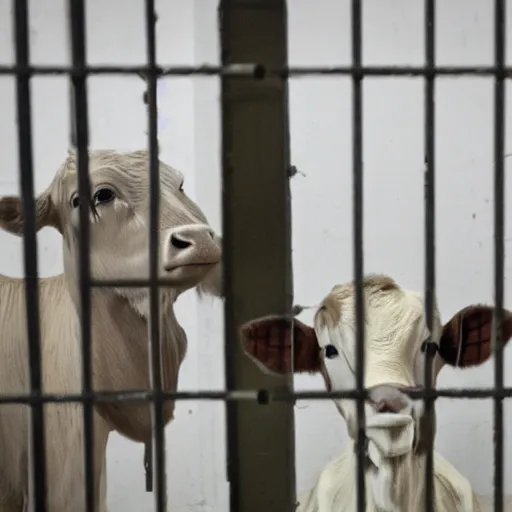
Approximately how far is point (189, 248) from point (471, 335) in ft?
1.05

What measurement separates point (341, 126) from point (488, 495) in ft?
1.92

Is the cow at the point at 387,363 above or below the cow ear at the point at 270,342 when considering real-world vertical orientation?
below

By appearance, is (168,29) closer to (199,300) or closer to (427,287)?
(199,300)

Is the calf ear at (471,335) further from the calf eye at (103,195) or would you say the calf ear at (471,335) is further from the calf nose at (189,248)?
the calf eye at (103,195)

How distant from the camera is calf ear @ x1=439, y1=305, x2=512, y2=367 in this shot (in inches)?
36.8

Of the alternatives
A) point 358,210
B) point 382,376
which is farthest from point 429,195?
point 382,376

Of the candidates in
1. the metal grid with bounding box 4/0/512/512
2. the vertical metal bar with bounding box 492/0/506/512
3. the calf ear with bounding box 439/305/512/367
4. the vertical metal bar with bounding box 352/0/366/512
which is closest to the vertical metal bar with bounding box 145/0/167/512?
the metal grid with bounding box 4/0/512/512

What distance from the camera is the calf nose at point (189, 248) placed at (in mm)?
900

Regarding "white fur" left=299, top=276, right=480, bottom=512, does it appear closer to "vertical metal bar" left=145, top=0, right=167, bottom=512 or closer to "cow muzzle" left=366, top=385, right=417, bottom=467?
"cow muzzle" left=366, top=385, right=417, bottom=467

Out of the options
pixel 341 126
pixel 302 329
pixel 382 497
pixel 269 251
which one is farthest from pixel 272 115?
pixel 341 126

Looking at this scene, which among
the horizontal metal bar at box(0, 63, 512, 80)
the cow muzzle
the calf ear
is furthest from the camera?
the calf ear

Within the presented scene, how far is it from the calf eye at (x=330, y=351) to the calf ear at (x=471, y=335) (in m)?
0.13

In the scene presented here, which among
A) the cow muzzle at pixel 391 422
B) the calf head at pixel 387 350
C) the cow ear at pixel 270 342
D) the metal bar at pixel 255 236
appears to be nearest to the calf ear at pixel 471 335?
the calf head at pixel 387 350

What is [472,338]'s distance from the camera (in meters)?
0.94
